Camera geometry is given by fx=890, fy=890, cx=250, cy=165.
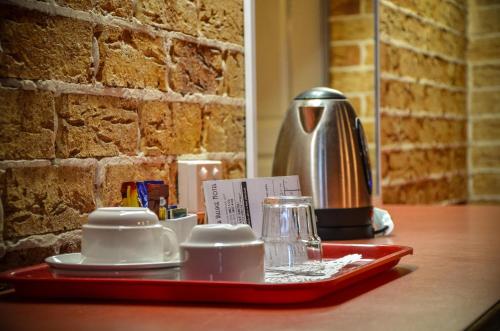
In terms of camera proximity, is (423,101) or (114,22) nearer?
(114,22)

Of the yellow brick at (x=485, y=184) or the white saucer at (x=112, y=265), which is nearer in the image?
the white saucer at (x=112, y=265)

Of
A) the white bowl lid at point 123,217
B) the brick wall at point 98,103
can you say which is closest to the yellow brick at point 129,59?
the brick wall at point 98,103

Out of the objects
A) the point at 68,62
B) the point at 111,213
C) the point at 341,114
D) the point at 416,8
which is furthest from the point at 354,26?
the point at 111,213

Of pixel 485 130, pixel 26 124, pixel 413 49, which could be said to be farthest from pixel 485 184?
pixel 26 124

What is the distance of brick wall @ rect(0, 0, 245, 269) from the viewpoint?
3.75ft

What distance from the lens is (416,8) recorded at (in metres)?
2.93

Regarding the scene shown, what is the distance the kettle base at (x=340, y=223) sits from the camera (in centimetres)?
150

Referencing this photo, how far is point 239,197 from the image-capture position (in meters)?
1.27

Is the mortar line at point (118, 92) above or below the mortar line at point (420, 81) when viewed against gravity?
below

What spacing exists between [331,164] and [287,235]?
356 millimetres

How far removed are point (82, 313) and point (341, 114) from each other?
0.75 metres

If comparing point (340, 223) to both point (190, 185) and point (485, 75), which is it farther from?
point (485, 75)

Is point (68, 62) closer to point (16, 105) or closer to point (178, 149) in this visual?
point (16, 105)

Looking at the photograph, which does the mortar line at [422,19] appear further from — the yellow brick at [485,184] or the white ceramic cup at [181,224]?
the white ceramic cup at [181,224]
